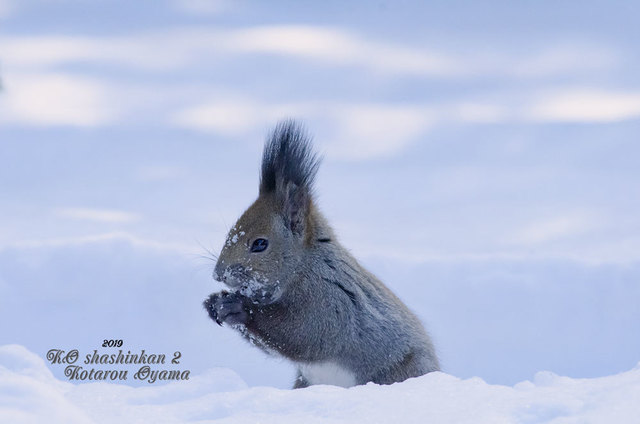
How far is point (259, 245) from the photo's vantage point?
8.73m

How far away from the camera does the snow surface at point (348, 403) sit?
17.8 ft

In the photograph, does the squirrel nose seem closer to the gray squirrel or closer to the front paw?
the gray squirrel

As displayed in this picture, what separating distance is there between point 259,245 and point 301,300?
72cm

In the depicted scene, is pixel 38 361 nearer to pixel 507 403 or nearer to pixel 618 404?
pixel 507 403

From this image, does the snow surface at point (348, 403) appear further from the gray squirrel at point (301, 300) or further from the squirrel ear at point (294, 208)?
the squirrel ear at point (294, 208)

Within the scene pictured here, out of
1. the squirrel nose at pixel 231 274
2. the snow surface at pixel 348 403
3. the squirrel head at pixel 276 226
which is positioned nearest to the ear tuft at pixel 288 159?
the squirrel head at pixel 276 226

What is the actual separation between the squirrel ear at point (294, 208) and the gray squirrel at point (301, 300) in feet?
0.03

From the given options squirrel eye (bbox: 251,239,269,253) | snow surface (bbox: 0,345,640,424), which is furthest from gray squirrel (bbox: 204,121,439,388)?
snow surface (bbox: 0,345,640,424)

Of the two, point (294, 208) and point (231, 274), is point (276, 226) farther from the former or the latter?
point (231, 274)

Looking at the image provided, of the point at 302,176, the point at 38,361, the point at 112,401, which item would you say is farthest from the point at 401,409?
the point at 302,176

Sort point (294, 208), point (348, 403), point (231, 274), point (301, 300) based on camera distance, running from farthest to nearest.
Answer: point (294, 208) < point (301, 300) < point (231, 274) < point (348, 403)

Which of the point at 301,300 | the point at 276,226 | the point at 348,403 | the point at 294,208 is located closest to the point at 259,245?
the point at 276,226

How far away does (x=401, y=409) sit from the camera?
577 centimetres

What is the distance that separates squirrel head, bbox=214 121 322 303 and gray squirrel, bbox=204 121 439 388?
10 millimetres
